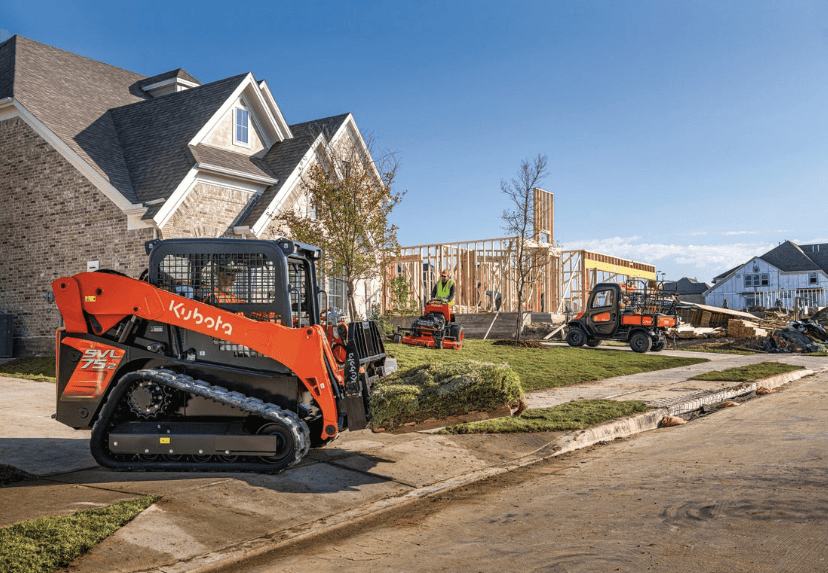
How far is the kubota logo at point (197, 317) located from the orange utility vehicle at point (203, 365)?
1 centimetres

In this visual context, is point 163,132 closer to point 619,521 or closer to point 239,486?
point 239,486

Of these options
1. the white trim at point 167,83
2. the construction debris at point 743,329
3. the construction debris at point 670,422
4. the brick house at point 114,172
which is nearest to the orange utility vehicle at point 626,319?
the construction debris at point 743,329

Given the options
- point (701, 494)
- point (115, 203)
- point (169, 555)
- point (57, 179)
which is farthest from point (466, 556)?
point (57, 179)

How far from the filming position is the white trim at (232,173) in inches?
747

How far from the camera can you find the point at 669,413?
11.6 meters

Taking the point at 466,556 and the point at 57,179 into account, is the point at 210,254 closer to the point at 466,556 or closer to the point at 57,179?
the point at 466,556

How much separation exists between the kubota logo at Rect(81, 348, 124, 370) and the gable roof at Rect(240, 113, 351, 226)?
1334cm

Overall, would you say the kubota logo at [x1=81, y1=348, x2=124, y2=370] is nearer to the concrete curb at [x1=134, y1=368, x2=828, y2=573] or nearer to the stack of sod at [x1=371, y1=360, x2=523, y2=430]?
the stack of sod at [x1=371, y1=360, x2=523, y2=430]

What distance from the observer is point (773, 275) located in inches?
2805

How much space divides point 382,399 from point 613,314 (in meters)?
17.6

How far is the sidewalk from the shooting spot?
5086mm

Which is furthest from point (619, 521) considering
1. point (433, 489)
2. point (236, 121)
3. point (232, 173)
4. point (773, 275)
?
point (773, 275)

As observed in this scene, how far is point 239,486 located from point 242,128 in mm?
17668

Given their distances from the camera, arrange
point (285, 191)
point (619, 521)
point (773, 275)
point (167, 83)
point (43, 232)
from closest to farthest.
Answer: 1. point (619, 521)
2. point (43, 232)
3. point (285, 191)
4. point (167, 83)
5. point (773, 275)
